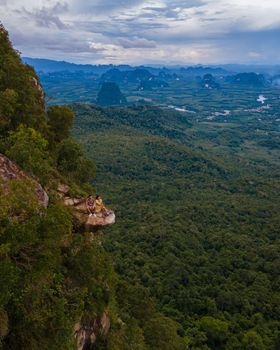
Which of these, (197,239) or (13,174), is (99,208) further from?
(197,239)

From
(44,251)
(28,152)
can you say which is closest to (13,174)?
(28,152)

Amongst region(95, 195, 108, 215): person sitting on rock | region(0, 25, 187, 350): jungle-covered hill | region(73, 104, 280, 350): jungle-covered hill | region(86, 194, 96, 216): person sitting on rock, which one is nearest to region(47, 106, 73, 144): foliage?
region(0, 25, 187, 350): jungle-covered hill

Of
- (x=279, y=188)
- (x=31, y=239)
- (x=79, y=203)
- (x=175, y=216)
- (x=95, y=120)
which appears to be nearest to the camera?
(x=31, y=239)

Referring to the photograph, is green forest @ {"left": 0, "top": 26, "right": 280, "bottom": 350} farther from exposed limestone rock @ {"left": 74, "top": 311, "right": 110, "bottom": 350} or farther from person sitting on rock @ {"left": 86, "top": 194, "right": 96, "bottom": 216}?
person sitting on rock @ {"left": 86, "top": 194, "right": 96, "bottom": 216}

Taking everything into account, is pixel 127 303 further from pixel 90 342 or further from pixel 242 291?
pixel 242 291

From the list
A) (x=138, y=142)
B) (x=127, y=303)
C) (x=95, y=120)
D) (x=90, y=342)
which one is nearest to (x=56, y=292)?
(x=90, y=342)

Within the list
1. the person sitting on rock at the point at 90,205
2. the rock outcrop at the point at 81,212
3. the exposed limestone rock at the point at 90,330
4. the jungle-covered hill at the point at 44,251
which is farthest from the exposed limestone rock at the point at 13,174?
the exposed limestone rock at the point at 90,330
